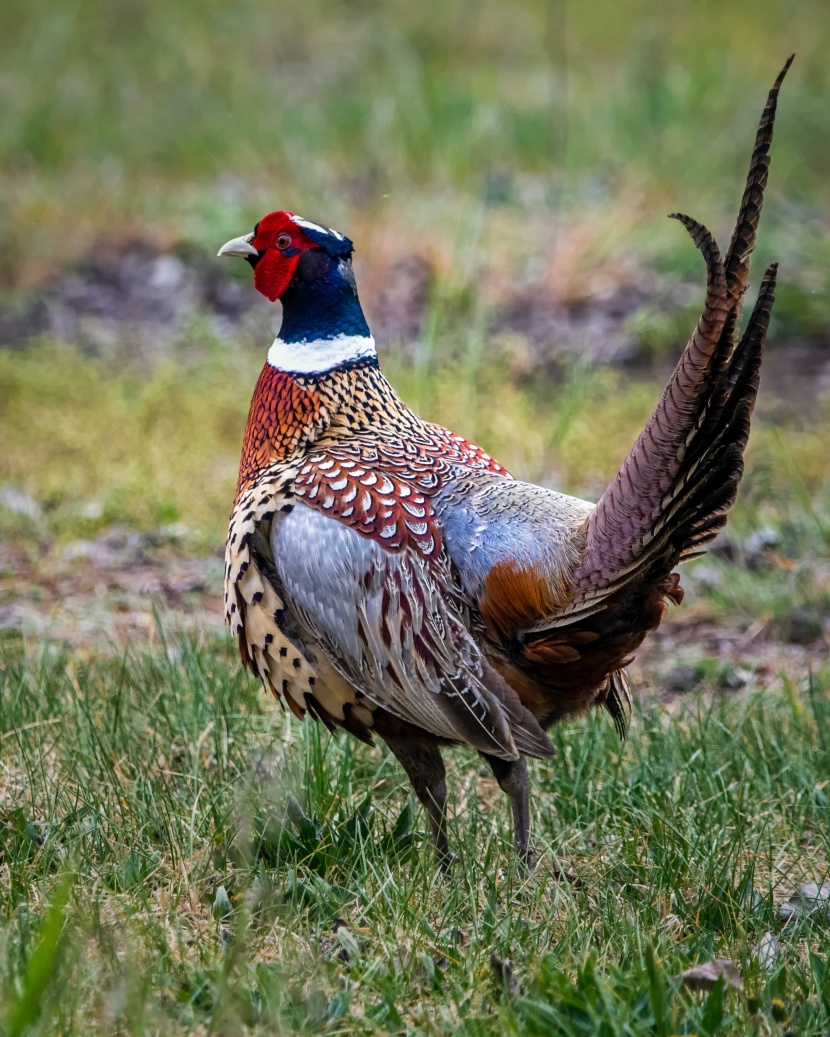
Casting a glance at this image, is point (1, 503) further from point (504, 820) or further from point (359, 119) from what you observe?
point (359, 119)

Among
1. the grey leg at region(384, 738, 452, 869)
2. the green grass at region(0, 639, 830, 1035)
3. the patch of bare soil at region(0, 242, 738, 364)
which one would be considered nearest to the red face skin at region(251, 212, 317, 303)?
the green grass at region(0, 639, 830, 1035)

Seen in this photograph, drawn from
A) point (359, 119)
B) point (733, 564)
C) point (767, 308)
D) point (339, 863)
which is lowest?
point (339, 863)

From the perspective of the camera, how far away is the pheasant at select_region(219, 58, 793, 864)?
2.57 m

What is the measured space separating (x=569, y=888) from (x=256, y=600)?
35.5 inches

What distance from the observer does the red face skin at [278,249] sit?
313 centimetres

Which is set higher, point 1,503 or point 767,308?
point 767,308

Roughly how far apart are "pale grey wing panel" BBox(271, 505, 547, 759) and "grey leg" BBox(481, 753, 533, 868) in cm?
13

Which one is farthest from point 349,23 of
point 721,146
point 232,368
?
point 232,368

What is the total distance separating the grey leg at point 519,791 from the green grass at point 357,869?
0.15 ft

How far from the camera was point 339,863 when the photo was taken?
272 cm

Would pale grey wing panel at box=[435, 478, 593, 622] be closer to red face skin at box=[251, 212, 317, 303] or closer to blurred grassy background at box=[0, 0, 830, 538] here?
red face skin at box=[251, 212, 317, 303]

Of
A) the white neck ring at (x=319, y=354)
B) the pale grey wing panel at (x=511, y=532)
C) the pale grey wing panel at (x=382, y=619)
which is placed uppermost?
the white neck ring at (x=319, y=354)

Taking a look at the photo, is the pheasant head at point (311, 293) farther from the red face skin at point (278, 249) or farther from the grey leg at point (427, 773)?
the grey leg at point (427, 773)

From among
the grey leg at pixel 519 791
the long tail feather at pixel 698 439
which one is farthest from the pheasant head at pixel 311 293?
the grey leg at pixel 519 791
